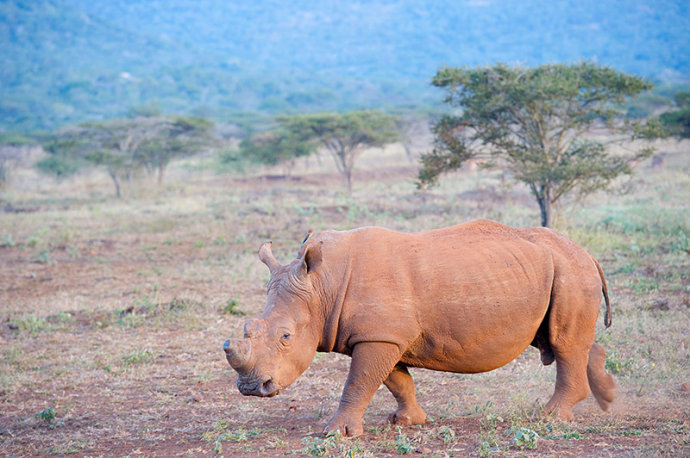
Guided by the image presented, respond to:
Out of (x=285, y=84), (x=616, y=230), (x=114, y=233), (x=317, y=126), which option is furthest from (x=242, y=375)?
(x=285, y=84)

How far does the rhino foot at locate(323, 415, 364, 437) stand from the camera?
17.2 ft

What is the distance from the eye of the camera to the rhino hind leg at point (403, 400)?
18.7 ft

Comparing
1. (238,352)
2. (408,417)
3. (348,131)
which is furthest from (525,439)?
(348,131)

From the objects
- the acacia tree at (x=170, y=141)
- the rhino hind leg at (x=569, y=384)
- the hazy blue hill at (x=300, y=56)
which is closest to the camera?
the rhino hind leg at (x=569, y=384)

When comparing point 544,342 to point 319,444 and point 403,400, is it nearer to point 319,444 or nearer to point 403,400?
point 403,400

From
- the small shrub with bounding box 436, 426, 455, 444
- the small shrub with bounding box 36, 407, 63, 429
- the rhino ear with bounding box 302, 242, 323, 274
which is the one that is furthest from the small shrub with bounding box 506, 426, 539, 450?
the small shrub with bounding box 36, 407, 63, 429

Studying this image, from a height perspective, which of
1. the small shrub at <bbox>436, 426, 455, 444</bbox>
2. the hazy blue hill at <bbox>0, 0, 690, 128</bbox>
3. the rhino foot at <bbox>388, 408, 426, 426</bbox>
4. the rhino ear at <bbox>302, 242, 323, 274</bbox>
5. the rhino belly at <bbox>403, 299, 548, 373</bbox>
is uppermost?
the hazy blue hill at <bbox>0, 0, 690, 128</bbox>

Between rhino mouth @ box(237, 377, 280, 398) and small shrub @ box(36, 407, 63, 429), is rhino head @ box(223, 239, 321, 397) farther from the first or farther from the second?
small shrub @ box(36, 407, 63, 429)

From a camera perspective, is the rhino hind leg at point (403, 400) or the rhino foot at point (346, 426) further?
the rhino hind leg at point (403, 400)

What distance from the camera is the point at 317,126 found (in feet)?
101

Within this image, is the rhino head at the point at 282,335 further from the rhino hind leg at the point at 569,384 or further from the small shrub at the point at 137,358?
the small shrub at the point at 137,358

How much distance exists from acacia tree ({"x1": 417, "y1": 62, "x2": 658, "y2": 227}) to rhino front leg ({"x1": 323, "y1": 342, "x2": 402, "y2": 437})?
33.2 feet

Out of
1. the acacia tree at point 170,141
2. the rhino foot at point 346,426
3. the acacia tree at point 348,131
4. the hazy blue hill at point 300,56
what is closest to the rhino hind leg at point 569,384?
the rhino foot at point 346,426

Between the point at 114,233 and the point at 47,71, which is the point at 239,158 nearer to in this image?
the point at 114,233
